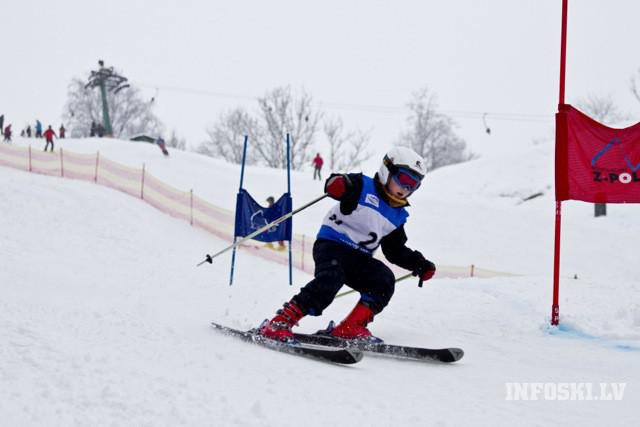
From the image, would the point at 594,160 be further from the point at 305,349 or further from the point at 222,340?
the point at 222,340

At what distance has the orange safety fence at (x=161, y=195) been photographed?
13594 mm

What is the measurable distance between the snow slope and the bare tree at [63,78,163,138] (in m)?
43.7

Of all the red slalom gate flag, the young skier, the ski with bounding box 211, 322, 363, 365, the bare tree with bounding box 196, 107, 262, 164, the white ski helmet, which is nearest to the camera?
the ski with bounding box 211, 322, 363, 365

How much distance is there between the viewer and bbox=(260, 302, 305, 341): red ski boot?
4059mm

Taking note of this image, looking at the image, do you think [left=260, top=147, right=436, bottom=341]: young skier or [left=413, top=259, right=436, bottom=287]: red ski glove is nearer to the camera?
[left=260, top=147, right=436, bottom=341]: young skier

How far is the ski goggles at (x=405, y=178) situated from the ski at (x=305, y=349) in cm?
130

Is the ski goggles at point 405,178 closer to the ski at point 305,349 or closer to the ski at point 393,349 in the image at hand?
the ski at point 393,349

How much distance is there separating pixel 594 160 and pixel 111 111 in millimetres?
53679

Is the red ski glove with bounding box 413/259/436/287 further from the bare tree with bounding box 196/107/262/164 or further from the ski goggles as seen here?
the bare tree with bounding box 196/107/262/164

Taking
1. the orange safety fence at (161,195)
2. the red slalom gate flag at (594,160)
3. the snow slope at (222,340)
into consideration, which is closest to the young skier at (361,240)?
the snow slope at (222,340)

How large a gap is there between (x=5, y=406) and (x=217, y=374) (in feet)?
3.21

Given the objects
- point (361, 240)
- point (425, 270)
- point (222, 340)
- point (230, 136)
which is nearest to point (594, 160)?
point (425, 270)

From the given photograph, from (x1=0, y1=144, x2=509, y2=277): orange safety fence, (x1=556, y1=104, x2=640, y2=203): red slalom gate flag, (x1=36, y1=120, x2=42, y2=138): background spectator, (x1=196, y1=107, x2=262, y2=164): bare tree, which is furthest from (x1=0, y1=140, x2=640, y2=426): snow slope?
(x1=196, y1=107, x2=262, y2=164): bare tree

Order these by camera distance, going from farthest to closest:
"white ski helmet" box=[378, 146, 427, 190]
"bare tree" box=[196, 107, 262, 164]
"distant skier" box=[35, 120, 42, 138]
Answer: "bare tree" box=[196, 107, 262, 164]
"distant skier" box=[35, 120, 42, 138]
"white ski helmet" box=[378, 146, 427, 190]
